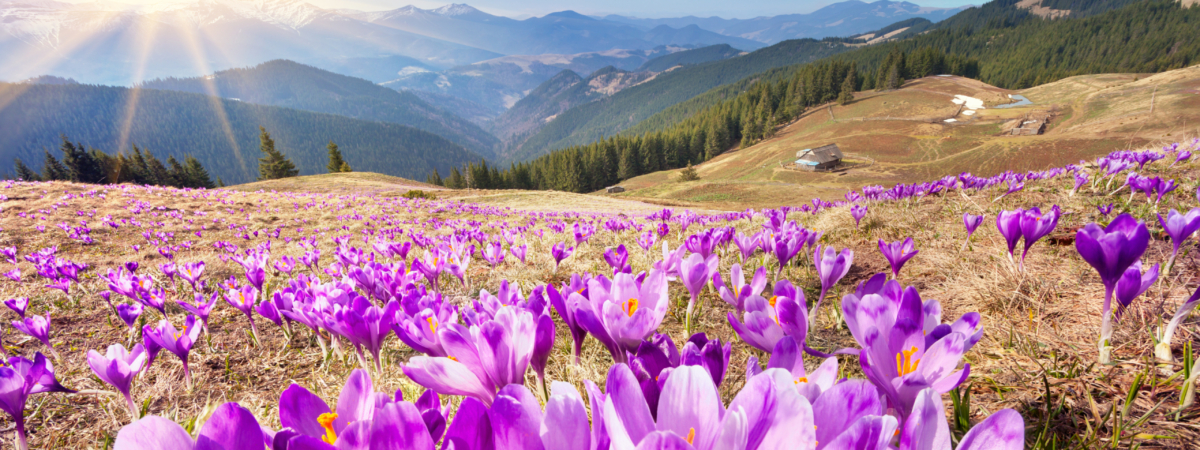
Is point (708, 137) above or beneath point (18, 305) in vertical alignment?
beneath

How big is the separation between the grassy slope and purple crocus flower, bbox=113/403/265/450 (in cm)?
3529

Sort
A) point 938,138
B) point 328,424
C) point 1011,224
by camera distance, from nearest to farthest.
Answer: point 328,424 → point 1011,224 → point 938,138

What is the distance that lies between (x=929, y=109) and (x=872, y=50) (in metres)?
82.9

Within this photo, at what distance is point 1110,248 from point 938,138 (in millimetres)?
64535

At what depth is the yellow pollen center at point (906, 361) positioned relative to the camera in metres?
1.11

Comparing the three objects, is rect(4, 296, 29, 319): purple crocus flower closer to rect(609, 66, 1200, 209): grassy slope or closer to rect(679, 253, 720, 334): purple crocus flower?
rect(679, 253, 720, 334): purple crocus flower

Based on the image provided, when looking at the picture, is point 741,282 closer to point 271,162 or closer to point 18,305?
point 18,305

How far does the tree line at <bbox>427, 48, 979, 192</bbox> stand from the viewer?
3022 inches

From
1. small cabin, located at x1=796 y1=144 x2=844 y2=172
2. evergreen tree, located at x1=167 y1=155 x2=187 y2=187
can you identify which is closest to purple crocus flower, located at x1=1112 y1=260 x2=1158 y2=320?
small cabin, located at x1=796 y1=144 x2=844 y2=172

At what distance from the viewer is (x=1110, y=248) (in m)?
1.40

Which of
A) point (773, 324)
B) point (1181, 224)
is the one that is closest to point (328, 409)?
point (773, 324)


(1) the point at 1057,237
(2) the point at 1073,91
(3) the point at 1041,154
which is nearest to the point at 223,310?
(1) the point at 1057,237

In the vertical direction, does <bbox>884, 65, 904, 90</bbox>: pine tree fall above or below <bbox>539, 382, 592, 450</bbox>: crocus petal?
below

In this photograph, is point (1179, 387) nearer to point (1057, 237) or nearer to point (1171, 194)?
point (1057, 237)
